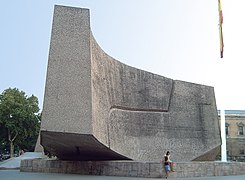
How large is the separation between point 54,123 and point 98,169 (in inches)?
116

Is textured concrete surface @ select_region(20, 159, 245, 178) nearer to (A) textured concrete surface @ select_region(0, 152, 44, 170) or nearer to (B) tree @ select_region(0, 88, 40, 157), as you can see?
(A) textured concrete surface @ select_region(0, 152, 44, 170)

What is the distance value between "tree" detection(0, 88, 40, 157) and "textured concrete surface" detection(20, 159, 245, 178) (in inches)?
650

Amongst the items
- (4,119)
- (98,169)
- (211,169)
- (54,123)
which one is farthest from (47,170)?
(4,119)

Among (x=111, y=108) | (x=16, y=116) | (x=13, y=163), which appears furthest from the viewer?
(x=16, y=116)

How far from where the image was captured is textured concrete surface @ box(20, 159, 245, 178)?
1106 cm

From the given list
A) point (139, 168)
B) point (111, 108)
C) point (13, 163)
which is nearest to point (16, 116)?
point (13, 163)

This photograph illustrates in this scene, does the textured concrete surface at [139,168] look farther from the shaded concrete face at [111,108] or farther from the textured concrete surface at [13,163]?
the textured concrete surface at [13,163]

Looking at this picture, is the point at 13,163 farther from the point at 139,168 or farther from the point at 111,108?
the point at 139,168

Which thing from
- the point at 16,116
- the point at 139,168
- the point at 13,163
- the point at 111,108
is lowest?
the point at 13,163

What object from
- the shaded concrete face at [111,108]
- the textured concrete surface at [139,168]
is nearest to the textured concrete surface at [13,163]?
the textured concrete surface at [139,168]

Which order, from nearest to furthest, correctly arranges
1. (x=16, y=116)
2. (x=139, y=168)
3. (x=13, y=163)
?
1. (x=139, y=168)
2. (x=13, y=163)
3. (x=16, y=116)

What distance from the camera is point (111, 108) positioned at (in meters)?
13.2

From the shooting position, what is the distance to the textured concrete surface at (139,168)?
36.3 ft

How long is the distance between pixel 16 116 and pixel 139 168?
21024 mm
